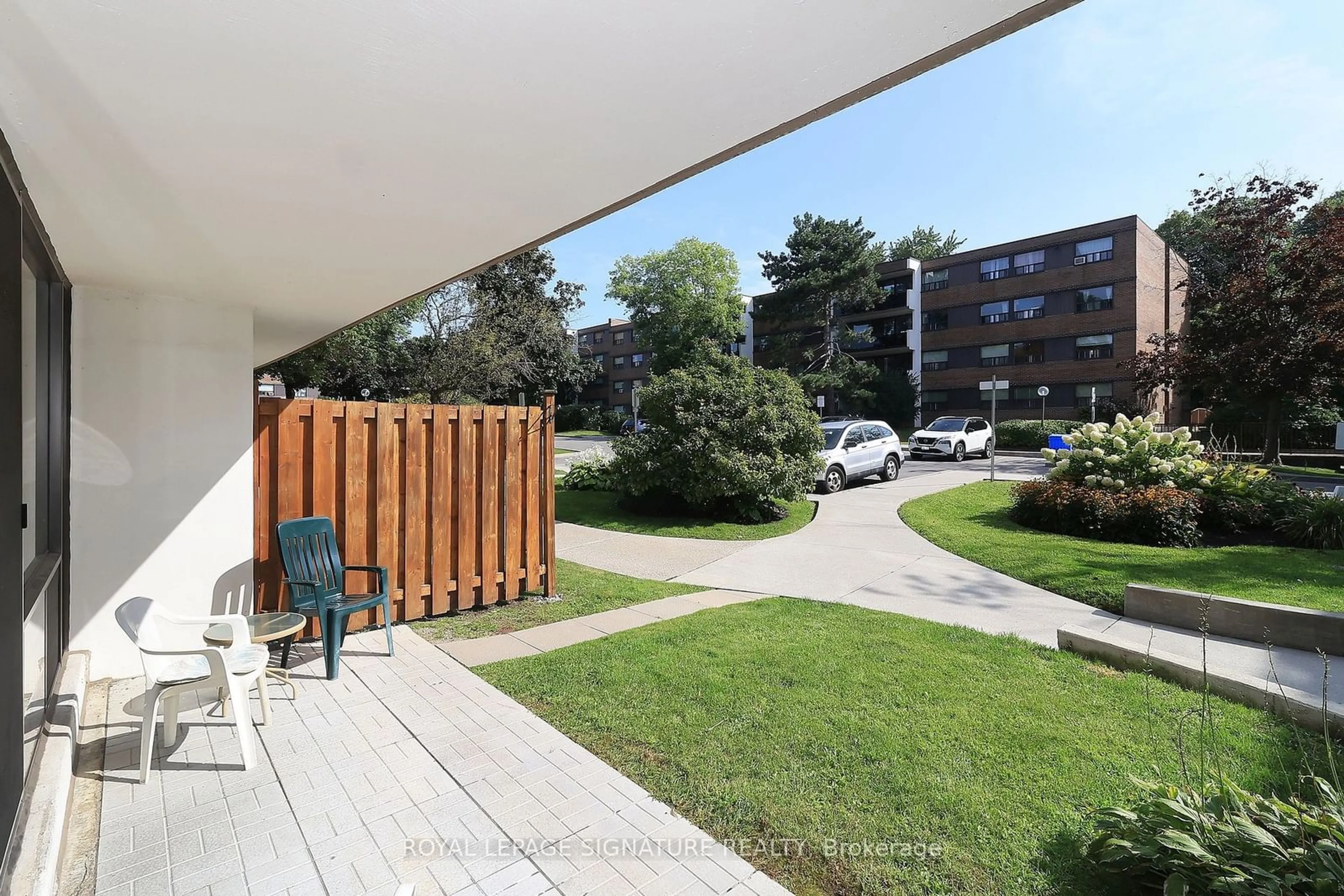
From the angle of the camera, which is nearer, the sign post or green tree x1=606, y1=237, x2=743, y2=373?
the sign post

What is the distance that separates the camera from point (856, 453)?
1534 centimetres

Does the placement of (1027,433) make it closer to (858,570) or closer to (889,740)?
(858,570)

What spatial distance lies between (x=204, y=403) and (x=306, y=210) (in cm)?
256

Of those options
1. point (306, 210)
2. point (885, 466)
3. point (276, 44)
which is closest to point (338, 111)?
point (276, 44)

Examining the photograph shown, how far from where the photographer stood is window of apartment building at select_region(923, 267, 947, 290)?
36312 mm

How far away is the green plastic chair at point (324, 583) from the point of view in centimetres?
421

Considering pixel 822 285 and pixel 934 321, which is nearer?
pixel 822 285

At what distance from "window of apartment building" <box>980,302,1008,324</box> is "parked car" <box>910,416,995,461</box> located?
13646mm

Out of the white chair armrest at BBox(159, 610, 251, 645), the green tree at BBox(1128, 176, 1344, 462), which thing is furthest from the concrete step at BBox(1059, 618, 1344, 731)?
the green tree at BBox(1128, 176, 1344, 462)

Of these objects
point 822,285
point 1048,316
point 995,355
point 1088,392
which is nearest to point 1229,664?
point 1088,392

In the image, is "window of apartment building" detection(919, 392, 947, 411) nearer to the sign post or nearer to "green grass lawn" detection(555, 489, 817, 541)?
the sign post

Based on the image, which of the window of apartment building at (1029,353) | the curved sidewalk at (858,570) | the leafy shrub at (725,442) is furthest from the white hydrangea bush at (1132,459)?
the window of apartment building at (1029,353)

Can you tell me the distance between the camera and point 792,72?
1649 millimetres

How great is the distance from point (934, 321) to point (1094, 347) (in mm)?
8652
